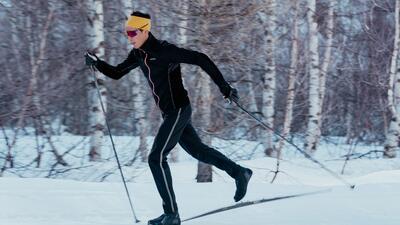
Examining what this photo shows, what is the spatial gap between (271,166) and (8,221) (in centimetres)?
629

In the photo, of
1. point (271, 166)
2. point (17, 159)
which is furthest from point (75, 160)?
point (271, 166)

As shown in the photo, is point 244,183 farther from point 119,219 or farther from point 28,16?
point 28,16

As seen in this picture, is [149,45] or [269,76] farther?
[269,76]

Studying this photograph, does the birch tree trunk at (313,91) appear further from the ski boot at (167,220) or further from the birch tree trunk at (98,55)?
the ski boot at (167,220)

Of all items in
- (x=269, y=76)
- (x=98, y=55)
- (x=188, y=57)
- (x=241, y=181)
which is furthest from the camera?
(x=269, y=76)

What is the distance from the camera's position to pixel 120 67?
16.2ft

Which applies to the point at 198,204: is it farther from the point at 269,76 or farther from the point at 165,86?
the point at 269,76

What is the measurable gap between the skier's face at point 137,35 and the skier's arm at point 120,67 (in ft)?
0.85

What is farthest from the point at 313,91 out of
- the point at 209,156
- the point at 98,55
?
the point at 209,156

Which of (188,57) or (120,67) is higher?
(188,57)

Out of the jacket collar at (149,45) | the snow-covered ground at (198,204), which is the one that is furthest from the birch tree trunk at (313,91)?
the jacket collar at (149,45)

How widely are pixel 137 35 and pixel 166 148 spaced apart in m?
0.83

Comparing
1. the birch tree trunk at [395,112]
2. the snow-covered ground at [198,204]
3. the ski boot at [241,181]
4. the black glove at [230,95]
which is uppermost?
the black glove at [230,95]

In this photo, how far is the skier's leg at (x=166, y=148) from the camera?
4.61 metres
